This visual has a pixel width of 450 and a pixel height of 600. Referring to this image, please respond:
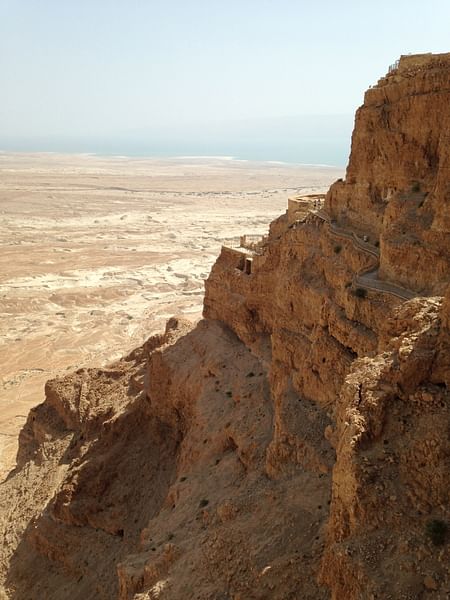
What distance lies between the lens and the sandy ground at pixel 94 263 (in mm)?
43125

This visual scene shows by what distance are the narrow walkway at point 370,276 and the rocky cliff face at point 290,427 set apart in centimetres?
9

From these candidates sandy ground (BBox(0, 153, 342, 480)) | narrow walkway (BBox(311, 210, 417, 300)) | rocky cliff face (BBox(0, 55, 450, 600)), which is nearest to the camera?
rocky cliff face (BBox(0, 55, 450, 600))

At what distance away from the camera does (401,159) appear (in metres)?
18.2

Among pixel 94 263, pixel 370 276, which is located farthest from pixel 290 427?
pixel 94 263

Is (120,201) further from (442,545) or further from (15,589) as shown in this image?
(442,545)

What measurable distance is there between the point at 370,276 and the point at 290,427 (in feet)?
16.8

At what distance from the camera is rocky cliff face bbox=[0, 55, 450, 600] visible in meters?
8.88

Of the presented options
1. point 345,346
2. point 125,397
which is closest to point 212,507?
point 345,346

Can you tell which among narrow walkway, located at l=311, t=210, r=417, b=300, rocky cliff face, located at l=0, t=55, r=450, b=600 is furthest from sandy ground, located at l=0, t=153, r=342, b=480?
narrow walkway, located at l=311, t=210, r=417, b=300

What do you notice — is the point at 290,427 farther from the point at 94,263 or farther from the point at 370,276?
the point at 94,263

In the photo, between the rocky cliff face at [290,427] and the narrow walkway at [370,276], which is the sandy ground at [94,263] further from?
the narrow walkway at [370,276]

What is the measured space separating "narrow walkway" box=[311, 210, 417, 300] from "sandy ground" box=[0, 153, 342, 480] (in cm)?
2018

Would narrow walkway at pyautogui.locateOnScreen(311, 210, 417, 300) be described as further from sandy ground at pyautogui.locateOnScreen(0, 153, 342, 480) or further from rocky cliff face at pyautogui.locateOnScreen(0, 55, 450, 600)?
sandy ground at pyautogui.locateOnScreen(0, 153, 342, 480)

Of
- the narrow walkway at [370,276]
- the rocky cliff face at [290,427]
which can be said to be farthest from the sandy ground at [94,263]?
the narrow walkway at [370,276]
